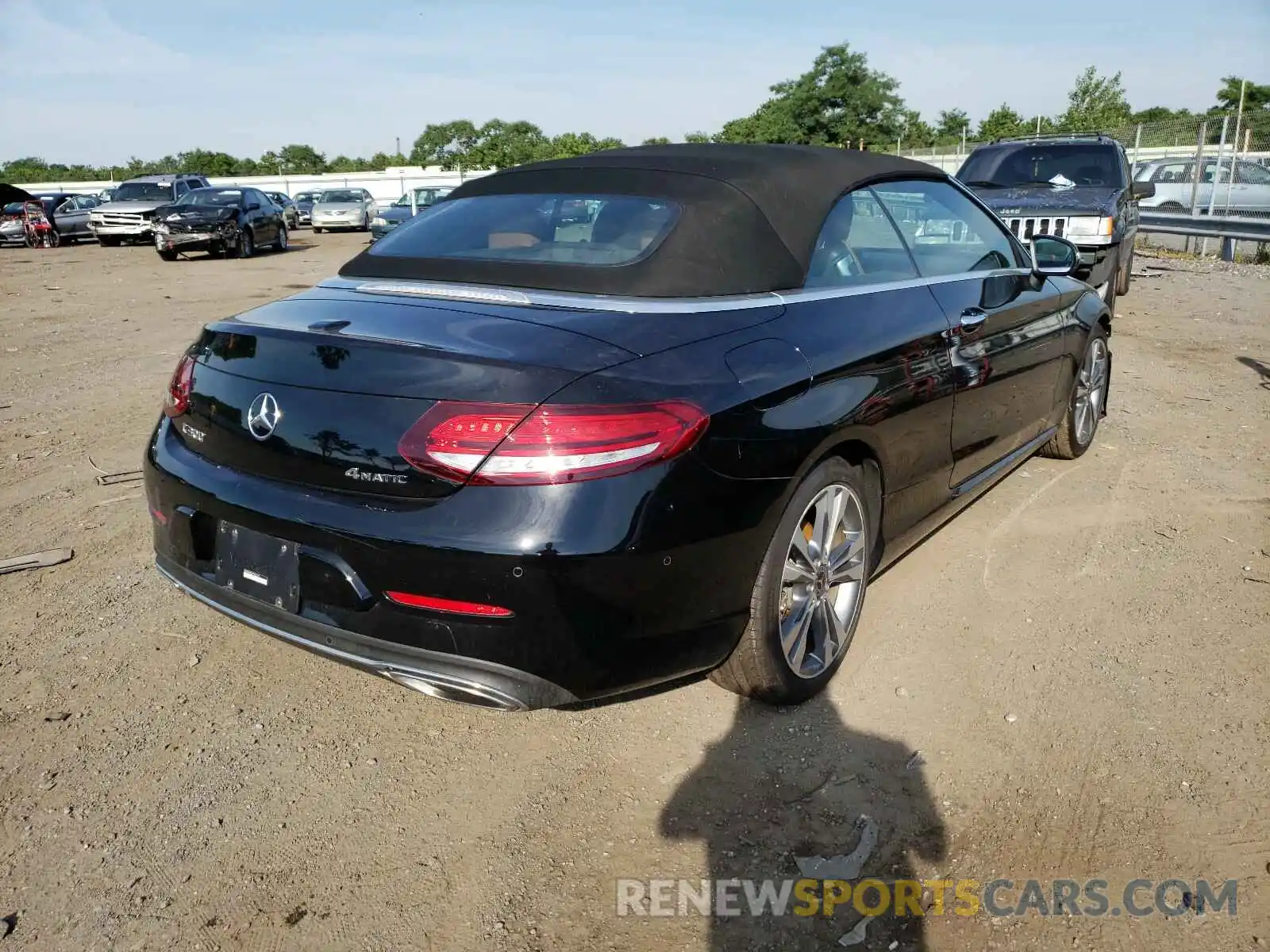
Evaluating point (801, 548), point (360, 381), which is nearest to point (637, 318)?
point (360, 381)

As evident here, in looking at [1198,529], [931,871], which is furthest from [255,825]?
[1198,529]

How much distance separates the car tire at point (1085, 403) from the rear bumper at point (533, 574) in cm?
328

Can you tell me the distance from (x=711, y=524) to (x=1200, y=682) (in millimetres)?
1860

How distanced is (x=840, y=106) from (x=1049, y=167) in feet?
192

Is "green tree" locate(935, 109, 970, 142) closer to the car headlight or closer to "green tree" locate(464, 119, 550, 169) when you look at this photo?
"green tree" locate(464, 119, 550, 169)

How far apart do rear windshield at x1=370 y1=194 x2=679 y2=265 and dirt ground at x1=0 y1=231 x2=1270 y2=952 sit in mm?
1432

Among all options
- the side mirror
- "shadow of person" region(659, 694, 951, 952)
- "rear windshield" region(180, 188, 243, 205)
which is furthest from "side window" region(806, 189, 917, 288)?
"rear windshield" region(180, 188, 243, 205)

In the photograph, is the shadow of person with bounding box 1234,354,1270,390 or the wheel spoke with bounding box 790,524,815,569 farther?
the shadow of person with bounding box 1234,354,1270,390

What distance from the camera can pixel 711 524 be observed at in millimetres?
2438

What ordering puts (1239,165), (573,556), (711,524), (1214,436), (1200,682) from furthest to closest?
(1239,165) → (1214,436) → (1200,682) → (711,524) → (573,556)


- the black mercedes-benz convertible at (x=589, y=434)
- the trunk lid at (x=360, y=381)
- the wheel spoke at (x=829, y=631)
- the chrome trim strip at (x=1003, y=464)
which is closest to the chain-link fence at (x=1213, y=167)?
the chrome trim strip at (x=1003, y=464)

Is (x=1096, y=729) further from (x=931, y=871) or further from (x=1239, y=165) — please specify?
(x=1239, y=165)

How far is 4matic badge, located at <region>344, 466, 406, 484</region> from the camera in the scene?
7.61 ft
